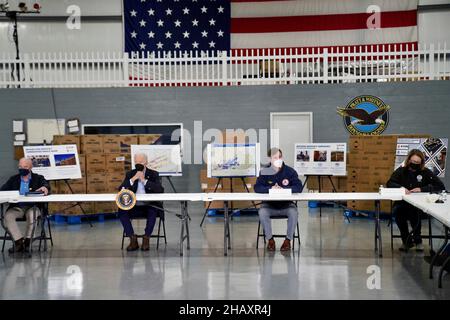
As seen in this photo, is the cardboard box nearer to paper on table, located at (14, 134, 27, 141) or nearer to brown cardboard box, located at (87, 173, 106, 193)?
brown cardboard box, located at (87, 173, 106, 193)

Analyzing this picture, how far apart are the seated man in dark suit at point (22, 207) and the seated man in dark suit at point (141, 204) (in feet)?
3.88

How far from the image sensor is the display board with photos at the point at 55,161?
10547mm

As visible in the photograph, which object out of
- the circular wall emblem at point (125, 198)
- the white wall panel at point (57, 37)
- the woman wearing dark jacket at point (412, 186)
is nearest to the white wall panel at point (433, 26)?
the woman wearing dark jacket at point (412, 186)

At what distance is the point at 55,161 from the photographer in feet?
34.7

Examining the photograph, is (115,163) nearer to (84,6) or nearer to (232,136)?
(232,136)

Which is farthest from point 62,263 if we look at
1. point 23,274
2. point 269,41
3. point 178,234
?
point 269,41

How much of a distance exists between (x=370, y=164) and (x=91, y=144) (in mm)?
5298

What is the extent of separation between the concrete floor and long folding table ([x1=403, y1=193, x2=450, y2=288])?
0.23 m

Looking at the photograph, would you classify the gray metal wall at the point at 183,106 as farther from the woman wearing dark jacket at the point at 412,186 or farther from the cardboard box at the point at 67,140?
the woman wearing dark jacket at the point at 412,186

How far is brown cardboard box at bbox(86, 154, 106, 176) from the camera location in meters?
11.1

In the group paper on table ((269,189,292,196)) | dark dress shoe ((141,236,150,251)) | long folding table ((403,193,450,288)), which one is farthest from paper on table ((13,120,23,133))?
long folding table ((403,193,450,288))

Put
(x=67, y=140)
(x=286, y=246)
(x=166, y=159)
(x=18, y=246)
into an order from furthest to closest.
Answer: (x=166, y=159)
(x=67, y=140)
(x=18, y=246)
(x=286, y=246)

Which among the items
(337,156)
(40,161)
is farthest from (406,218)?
(40,161)
